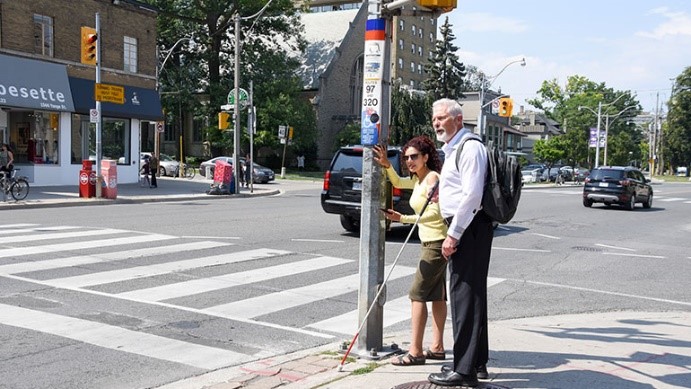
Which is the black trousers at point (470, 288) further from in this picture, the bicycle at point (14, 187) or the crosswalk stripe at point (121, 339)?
the bicycle at point (14, 187)

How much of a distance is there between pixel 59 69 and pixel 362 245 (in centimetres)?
2607

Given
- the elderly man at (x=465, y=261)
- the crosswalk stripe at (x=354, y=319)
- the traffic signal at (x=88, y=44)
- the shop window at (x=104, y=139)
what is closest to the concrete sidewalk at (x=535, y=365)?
the elderly man at (x=465, y=261)

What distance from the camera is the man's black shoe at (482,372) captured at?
4688 millimetres

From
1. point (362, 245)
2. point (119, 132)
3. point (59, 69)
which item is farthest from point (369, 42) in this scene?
point (119, 132)

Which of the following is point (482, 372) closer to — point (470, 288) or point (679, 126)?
point (470, 288)

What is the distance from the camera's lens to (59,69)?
27.7 m

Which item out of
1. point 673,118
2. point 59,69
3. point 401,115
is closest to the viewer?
point 59,69

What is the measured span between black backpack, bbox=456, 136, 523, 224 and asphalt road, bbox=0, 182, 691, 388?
8.32 feet

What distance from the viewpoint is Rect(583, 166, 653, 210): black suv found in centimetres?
2544

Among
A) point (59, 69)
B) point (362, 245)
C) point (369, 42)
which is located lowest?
point (362, 245)

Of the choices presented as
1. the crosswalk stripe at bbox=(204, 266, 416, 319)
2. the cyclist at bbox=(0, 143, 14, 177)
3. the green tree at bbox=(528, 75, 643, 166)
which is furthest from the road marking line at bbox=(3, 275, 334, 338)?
the green tree at bbox=(528, 75, 643, 166)

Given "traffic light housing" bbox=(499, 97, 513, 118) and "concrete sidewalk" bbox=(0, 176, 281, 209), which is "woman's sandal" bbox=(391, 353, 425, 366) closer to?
"concrete sidewalk" bbox=(0, 176, 281, 209)

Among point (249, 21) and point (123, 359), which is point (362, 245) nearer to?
point (123, 359)

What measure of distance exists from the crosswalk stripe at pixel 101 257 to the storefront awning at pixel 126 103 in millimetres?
19095
